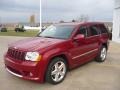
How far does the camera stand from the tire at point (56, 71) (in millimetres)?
5117

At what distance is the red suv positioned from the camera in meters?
4.92

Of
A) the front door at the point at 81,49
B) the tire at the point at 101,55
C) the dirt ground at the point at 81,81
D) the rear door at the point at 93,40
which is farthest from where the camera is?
the tire at the point at 101,55

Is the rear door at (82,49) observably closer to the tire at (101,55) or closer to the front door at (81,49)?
the front door at (81,49)

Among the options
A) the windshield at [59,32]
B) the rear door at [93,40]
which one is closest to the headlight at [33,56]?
the windshield at [59,32]

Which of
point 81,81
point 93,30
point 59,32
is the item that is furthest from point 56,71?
point 93,30

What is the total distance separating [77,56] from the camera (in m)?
→ 6.12

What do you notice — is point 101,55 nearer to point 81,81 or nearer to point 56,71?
point 81,81

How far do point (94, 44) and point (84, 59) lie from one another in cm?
87

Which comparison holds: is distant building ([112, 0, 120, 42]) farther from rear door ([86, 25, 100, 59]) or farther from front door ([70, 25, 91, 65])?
front door ([70, 25, 91, 65])

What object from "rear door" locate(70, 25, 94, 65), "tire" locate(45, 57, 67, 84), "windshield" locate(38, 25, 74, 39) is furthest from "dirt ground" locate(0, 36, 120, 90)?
"windshield" locate(38, 25, 74, 39)

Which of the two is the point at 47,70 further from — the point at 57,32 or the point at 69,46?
the point at 57,32

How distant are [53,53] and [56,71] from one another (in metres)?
0.61

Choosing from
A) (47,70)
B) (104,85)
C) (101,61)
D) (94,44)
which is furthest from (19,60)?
(101,61)

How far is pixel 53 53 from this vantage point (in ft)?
16.7
